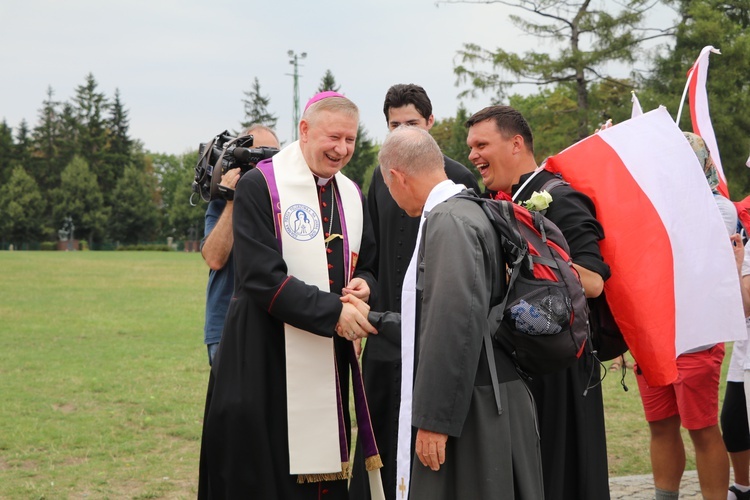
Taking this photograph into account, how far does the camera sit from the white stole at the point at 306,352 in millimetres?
4324

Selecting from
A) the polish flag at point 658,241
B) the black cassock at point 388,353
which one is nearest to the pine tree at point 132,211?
the black cassock at point 388,353

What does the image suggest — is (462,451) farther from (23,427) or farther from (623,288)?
(23,427)

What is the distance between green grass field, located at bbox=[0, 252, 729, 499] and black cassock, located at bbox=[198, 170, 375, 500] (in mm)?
2196

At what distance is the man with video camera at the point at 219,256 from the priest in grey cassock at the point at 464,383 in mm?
1745

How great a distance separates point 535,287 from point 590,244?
712mm

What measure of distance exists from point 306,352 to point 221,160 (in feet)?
4.55

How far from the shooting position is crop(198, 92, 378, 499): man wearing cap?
13.7 ft

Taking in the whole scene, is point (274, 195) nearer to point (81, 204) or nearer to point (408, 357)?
point (408, 357)

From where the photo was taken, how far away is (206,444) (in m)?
4.29

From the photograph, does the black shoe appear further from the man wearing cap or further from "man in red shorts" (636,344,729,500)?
the man wearing cap

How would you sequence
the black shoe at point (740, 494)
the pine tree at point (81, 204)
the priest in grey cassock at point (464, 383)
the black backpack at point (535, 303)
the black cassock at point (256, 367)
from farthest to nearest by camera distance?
the pine tree at point (81, 204), the black shoe at point (740, 494), the black cassock at point (256, 367), the black backpack at point (535, 303), the priest in grey cassock at point (464, 383)

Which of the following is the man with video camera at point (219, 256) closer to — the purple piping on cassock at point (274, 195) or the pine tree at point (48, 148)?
the purple piping on cassock at point (274, 195)

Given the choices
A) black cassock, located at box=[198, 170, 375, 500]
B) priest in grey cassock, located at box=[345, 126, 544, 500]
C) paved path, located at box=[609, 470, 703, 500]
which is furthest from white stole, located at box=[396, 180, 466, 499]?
paved path, located at box=[609, 470, 703, 500]

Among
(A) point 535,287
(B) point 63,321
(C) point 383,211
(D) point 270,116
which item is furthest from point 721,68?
(D) point 270,116
